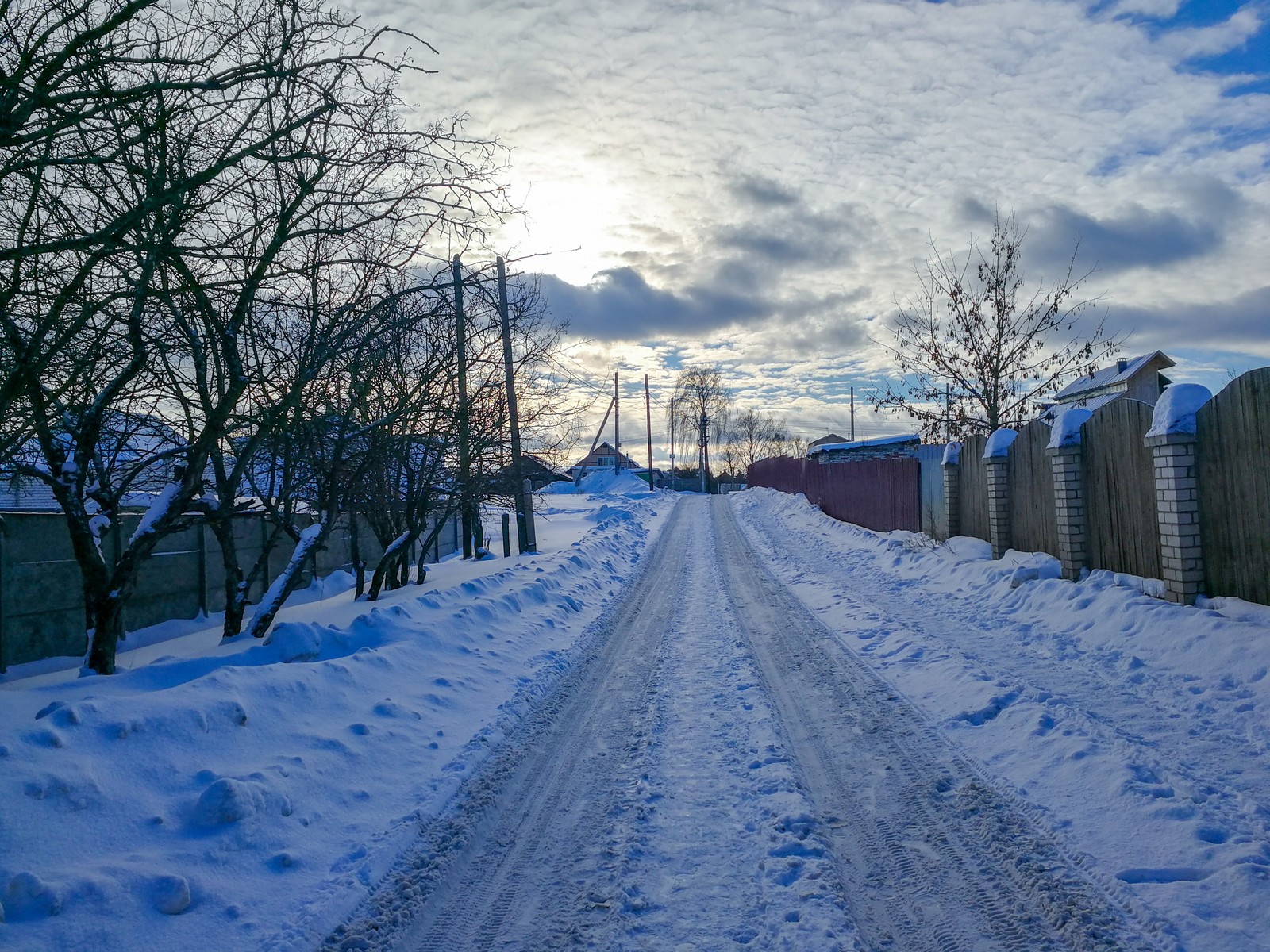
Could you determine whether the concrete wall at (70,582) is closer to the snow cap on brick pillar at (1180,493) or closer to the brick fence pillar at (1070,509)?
the brick fence pillar at (1070,509)

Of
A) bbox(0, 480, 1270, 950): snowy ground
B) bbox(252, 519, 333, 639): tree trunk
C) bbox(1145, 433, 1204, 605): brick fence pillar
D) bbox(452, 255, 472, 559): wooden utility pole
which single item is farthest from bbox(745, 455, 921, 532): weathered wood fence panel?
bbox(252, 519, 333, 639): tree trunk

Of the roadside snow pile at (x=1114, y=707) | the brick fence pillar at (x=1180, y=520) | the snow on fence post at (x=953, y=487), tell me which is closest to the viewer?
the roadside snow pile at (x=1114, y=707)

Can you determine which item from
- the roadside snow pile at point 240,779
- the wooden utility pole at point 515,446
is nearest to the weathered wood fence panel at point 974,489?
the wooden utility pole at point 515,446

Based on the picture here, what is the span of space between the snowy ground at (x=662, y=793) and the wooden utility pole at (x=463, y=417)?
3047 millimetres

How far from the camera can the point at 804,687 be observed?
6344 millimetres

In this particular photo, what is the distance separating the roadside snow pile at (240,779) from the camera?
3.07 meters

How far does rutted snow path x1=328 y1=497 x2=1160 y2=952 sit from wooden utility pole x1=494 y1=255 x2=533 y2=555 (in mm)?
4360

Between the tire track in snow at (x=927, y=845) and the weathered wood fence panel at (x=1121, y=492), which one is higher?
the weathered wood fence panel at (x=1121, y=492)

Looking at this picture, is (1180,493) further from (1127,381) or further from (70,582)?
(1127,381)

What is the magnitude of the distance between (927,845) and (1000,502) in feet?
31.0

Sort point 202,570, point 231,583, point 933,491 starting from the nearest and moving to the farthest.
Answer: point 231,583, point 202,570, point 933,491

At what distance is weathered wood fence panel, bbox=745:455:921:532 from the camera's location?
57.4 feet

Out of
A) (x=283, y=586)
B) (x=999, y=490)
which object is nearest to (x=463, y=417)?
(x=283, y=586)

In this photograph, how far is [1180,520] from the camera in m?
7.38
